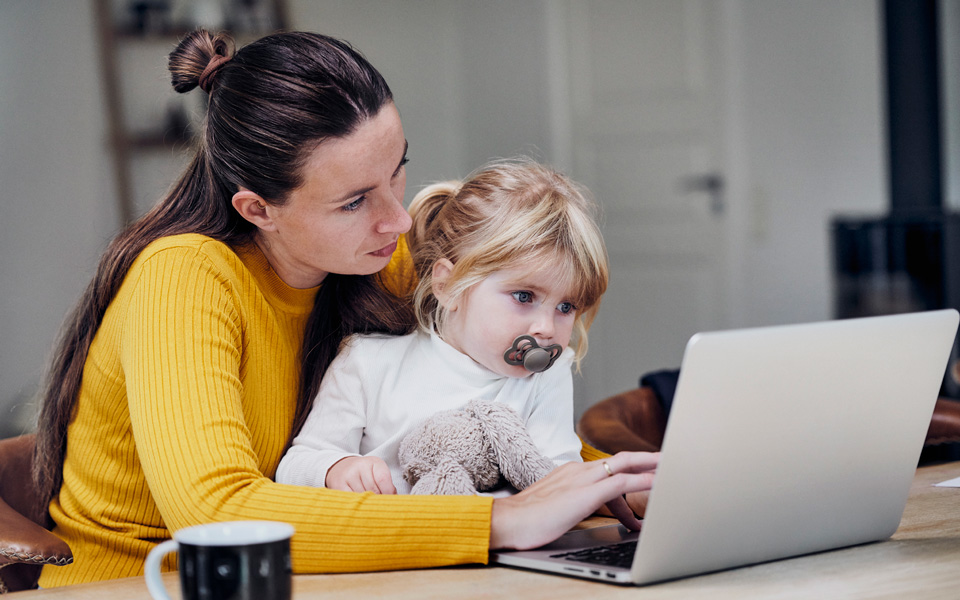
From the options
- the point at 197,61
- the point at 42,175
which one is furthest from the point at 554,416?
the point at 42,175

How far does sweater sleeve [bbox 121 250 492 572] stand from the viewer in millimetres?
884

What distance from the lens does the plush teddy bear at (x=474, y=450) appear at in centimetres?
109

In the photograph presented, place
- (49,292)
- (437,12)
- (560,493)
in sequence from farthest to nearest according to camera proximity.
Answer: (437,12)
(49,292)
(560,493)

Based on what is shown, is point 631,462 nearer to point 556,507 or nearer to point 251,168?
point 556,507

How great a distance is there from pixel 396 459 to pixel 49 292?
104 inches

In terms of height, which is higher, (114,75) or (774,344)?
(114,75)

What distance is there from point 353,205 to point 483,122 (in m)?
3.46

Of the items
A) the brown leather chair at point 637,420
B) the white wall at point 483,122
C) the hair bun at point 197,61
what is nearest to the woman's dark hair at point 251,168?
the hair bun at point 197,61

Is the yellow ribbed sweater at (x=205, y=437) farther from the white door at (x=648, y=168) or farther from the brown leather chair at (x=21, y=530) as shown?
the white door at (x=648, y=168)

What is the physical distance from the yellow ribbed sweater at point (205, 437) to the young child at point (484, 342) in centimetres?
8

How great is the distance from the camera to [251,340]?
1148 millimetres

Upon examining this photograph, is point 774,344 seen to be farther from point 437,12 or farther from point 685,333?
point 437,12

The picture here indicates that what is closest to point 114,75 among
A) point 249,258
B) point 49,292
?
point 49,292

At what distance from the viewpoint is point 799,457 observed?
811 millimetres
